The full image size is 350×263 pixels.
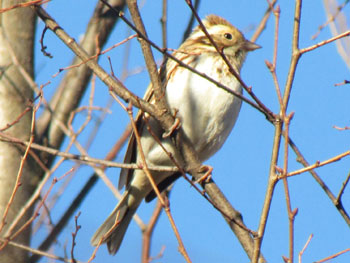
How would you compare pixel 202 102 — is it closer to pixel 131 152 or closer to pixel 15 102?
pixel 131 152

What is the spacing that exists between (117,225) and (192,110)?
3.25ft

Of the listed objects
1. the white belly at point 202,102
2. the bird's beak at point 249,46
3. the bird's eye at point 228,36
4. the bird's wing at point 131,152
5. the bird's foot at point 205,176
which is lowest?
the bird's foot at point 205,176

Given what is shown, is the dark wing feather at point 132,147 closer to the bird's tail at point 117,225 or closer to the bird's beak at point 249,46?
the bird's tail at point 117,225

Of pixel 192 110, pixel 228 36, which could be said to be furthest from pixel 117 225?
pixel 228 36

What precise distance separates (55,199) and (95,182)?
488mm

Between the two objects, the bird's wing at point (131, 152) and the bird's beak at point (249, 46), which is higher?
the bird's beak at point (249, 46)

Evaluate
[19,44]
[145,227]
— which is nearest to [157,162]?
[145,227]

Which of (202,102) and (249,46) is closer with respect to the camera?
(202,102)

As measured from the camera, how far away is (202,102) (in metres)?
4.18

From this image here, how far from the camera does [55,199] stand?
5016mm

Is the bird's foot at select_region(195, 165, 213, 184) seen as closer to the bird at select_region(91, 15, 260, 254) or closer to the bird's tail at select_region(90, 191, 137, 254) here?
the bird at select_region(91, 15, 260, 254)

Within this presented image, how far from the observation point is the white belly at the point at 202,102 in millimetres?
4148

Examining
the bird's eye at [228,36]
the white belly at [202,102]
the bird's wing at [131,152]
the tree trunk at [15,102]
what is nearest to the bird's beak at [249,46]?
the bird's eye at [228,36]

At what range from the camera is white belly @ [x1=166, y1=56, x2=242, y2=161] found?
13.6ft
